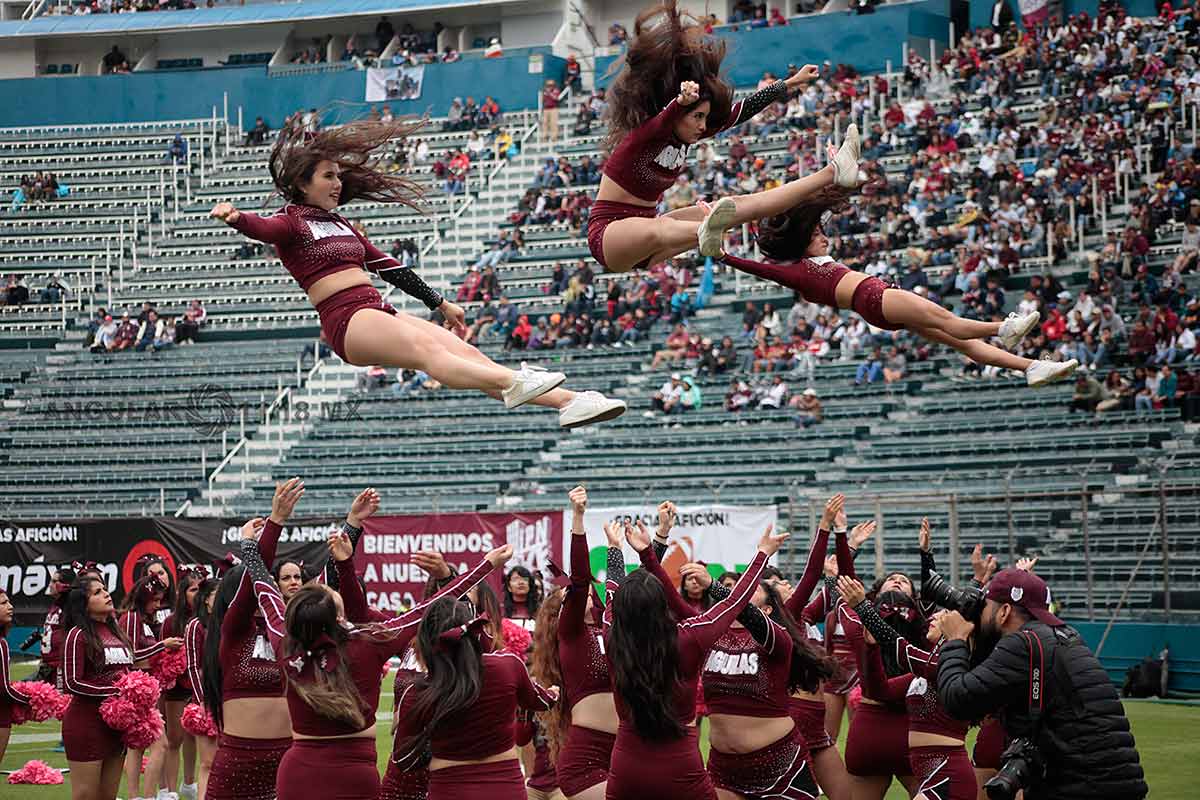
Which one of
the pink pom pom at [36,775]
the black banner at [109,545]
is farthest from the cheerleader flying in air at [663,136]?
the black banner at [109,545]

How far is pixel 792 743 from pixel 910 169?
20355mm

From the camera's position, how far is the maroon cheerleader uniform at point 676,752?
5.96 meters

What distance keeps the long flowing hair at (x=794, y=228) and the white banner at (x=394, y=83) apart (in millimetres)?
29714

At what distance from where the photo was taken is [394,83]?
36688mm

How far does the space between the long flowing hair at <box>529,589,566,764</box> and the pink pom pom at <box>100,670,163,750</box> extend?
2.67 m

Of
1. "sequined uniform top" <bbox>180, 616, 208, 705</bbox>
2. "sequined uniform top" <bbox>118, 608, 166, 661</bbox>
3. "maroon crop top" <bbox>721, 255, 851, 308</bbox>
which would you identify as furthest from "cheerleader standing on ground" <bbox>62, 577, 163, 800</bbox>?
"maroon crop top" <bbox>721, 255, 851, 308</bbox>

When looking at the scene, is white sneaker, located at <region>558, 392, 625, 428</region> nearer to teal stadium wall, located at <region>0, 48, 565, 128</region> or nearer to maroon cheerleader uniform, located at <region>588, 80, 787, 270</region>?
maroon cheerleader uniform, located at <region>588, 80, 787, 270</region>

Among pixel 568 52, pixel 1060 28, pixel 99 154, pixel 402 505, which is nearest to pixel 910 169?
pixel 1060 28

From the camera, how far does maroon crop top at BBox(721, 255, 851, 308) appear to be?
25.2 ft

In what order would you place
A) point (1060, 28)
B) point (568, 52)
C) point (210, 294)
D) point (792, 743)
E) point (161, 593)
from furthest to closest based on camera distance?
point (568, 52) < point (210, 294) < point (1060, 28) < point (161, 593) < point (792, 743)

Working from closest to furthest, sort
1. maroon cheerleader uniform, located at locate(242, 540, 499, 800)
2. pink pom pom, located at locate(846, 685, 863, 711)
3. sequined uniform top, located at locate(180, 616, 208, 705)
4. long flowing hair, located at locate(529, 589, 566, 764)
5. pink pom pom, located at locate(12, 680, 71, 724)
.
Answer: maroon cheerleader uniform, located at locate(242, 540, 499, 800) → long flowing hair, located at locate(529, 589, 566, 764) → pink pom pom, located at locate(846, 685, 863, 711) → sequined uniform top, located at locate(180, 616, 208, 705) → pink pom pom, located at locate(12, 680, 71, 724)

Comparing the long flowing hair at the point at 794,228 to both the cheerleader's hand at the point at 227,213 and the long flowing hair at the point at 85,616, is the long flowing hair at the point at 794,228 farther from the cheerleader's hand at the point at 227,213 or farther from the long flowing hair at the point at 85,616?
the long flowing hair at the point at 85,616

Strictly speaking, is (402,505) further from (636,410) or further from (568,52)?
(568,52)

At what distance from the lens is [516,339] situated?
85.7ft
